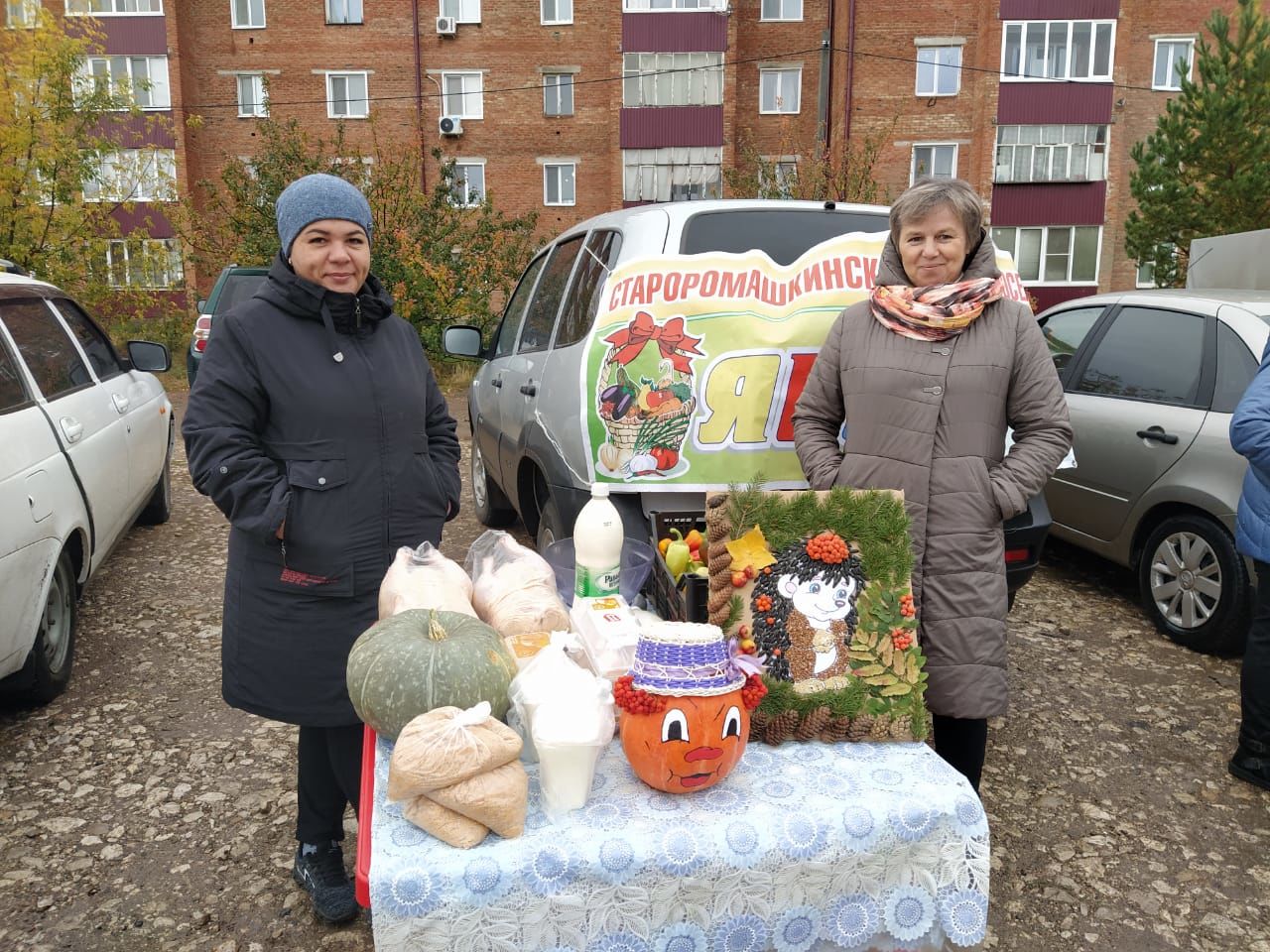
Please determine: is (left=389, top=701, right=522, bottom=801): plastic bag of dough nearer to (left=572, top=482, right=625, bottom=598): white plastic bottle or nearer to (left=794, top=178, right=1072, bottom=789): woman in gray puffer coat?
(left=572, top=482, right=625, bottom=598): white plastic bottle

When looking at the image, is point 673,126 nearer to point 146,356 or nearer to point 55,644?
point 146,356

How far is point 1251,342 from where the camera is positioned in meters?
4.44

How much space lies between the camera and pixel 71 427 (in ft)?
14.1

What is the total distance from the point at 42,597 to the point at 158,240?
1372 centimetres

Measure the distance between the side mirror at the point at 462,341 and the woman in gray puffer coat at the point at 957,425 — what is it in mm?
3509

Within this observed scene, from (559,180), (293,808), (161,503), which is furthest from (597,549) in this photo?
(559,180)

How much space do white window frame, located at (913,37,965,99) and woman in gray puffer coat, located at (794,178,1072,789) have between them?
89.5ft

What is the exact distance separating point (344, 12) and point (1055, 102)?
21.4 metres

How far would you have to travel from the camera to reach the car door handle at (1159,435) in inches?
184

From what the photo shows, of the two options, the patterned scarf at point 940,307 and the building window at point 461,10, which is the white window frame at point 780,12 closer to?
the building window at point 461,10

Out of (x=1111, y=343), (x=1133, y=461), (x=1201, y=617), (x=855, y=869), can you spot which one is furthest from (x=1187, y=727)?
(x=855, y=869)

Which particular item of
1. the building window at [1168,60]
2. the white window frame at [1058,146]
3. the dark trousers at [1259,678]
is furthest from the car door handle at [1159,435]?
the building window at [1168,60]

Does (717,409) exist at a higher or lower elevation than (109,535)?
higher

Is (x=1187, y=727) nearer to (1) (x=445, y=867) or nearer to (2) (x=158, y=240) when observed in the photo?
(1) (x=445, y=867)
